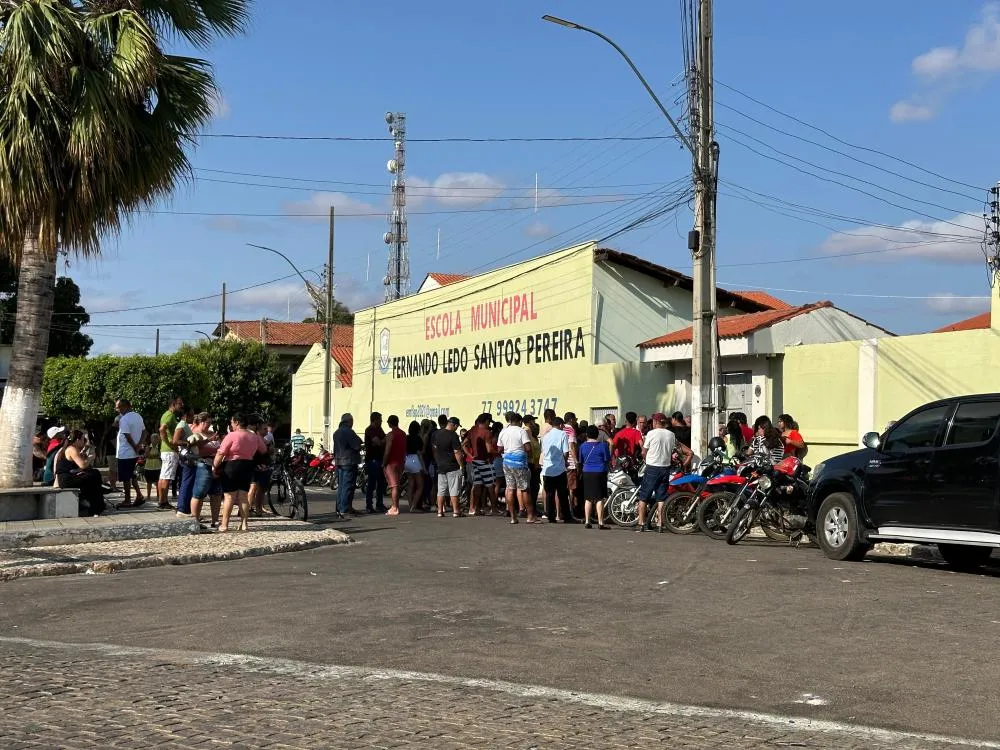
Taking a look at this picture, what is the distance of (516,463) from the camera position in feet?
64.2

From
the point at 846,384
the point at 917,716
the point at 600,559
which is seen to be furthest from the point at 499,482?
the point at 917,716

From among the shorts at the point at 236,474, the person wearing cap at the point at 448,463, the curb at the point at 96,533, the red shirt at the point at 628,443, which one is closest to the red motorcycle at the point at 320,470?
the person wearing cap at the point at 448,463

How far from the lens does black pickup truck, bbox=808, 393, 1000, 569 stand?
1212 cm

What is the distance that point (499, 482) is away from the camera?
75.4ft

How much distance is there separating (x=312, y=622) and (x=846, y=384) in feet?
44.3

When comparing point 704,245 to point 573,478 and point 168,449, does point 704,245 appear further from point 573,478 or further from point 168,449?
point 168,449

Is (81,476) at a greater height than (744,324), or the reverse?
(744,324)

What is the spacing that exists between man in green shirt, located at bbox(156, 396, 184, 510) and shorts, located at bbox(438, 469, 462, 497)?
179 inches

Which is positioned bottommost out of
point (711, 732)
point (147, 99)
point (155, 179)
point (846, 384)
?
point (711, 732)

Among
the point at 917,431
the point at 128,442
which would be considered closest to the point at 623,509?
the point at 917,431

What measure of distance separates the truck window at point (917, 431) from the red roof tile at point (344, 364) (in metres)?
40.9

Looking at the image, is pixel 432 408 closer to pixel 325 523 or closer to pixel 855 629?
pixel 325 523

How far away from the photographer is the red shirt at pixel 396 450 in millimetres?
22375

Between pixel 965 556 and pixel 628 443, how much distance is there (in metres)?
7.79
